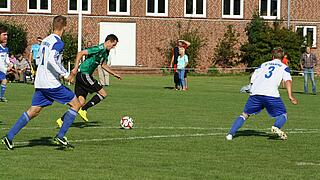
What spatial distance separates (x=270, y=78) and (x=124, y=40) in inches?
1673

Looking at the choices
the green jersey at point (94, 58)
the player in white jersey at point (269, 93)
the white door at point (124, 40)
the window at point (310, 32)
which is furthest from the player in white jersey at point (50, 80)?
the window at point (310, 32)

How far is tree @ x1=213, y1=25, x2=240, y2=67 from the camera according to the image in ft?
195

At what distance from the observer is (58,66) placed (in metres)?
13.9

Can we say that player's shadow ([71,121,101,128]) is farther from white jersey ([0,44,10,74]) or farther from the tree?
the tree

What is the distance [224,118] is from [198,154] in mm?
7744

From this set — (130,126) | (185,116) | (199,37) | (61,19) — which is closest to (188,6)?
(199,37)

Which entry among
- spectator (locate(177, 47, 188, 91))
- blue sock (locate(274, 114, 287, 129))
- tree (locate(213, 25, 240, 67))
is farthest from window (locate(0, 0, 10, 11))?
blue sock (locate(274, 114, 287, 129))

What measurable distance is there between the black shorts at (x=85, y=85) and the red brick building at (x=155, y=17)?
123ft

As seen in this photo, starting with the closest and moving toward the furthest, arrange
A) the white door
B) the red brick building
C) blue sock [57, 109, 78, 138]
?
1. blue sock [57, 109, 78, 138]
2. the red brick building
3. the white door

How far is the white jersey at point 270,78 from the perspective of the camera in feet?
53.0

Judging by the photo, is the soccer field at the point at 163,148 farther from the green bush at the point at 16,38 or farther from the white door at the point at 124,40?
the white door at the point at 124,40

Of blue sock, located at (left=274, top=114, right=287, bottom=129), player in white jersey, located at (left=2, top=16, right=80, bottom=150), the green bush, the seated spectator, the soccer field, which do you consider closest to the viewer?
the soccer field

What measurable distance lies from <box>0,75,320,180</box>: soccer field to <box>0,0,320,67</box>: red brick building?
107ft

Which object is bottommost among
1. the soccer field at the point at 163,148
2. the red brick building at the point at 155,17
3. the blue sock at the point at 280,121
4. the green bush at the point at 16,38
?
the soccer field at the point at 163,148
